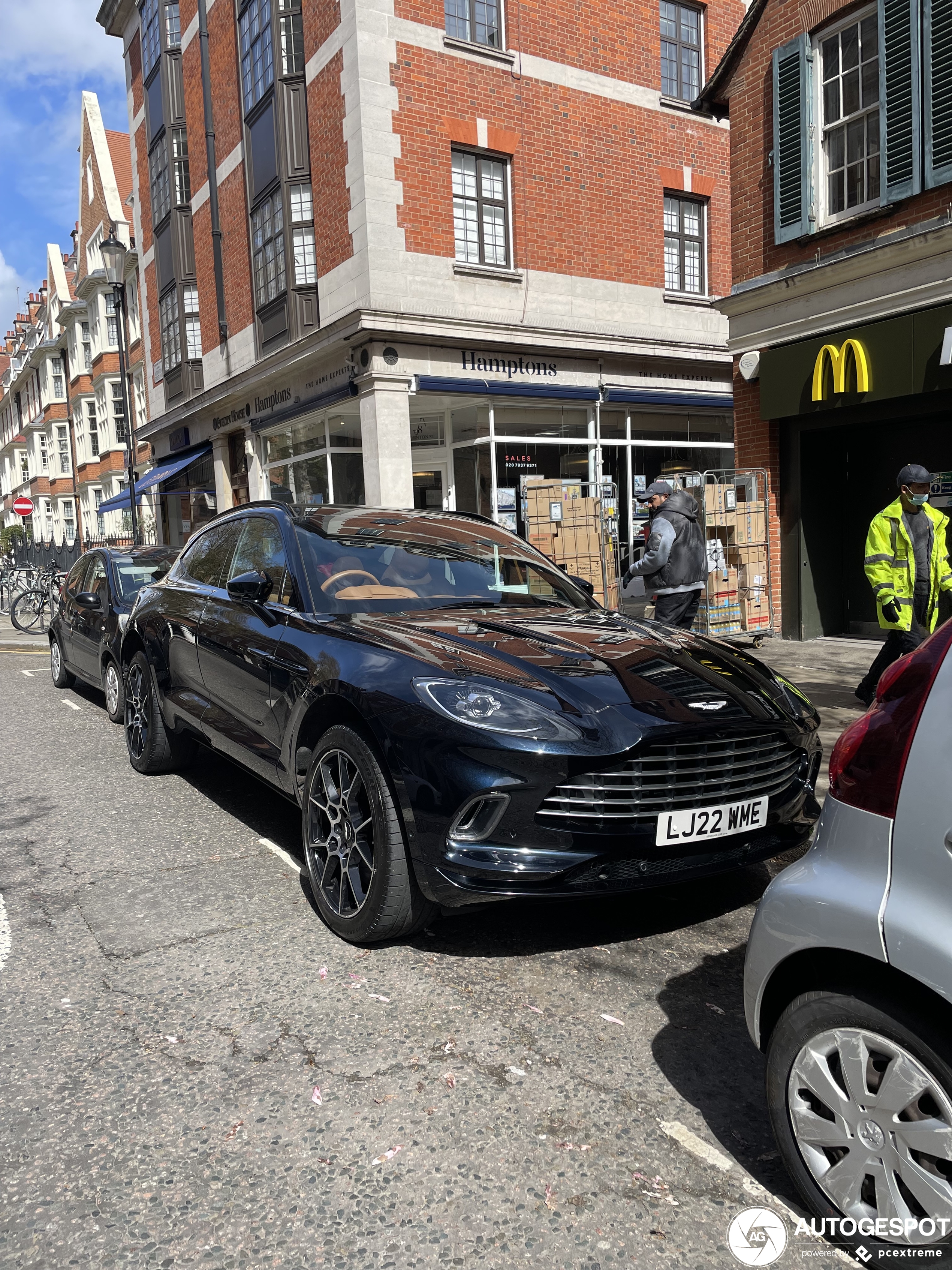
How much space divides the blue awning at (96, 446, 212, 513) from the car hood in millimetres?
19672

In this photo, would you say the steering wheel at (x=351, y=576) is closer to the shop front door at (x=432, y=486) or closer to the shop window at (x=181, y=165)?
the shop front door at (x=432, y=486)

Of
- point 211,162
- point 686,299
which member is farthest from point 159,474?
point 686,299

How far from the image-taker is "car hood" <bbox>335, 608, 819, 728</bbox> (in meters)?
3.25

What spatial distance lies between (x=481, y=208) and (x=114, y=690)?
11.3 m

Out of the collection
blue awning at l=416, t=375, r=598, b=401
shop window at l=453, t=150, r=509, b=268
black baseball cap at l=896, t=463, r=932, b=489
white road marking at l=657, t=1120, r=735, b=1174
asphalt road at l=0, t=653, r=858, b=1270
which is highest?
shop window at l=453, t=150, r=509, b=268

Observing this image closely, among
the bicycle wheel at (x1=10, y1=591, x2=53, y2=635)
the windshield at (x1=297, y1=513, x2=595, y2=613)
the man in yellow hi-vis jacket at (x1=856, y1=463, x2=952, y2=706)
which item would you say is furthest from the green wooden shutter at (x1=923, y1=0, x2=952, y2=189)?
the bicycle wheel at (x1=10, y1=591, x2=53, y2=635)

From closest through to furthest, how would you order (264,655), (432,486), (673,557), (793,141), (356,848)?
1. (356,848)
2. (264,655)
3. (673,557)
4. (793,141)
5. (432,486)

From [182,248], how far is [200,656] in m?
21.1

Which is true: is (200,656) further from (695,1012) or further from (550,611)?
(695,1012)

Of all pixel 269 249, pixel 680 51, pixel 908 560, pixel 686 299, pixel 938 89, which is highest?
pixel 680 51

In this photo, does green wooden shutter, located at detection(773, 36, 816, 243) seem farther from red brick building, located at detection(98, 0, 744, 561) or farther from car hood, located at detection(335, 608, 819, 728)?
car hood, located at detection(335, 608, 819, 728)

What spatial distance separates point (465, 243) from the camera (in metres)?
15.4

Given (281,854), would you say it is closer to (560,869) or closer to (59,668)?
(560,869)

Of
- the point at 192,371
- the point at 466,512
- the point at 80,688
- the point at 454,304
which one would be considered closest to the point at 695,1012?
the point at 466,512
